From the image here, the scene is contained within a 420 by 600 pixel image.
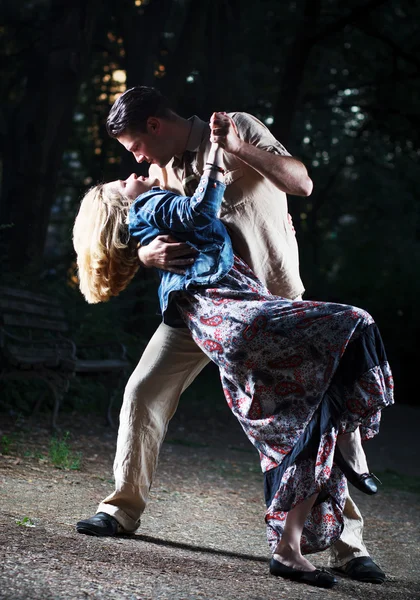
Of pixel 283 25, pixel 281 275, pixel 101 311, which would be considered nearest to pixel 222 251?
pixel 281 275

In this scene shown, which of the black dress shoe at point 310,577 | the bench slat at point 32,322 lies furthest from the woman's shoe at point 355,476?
the bench slat at point 32,322

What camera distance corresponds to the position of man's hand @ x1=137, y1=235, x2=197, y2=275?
3.86 m

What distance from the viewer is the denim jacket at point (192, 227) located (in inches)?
143

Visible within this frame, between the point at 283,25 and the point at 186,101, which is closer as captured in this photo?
the point at 186,101

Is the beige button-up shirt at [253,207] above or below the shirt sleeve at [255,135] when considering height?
below

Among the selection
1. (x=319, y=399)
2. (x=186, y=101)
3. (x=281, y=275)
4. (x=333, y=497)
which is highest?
(x=186, y=101)

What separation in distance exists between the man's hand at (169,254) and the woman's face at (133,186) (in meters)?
0.34

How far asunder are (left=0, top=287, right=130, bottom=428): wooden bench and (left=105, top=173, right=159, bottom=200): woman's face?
4237 millimetres

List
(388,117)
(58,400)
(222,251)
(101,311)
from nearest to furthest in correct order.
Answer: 1. (222,251)
2. (58,400)
3. (101,311)
4. (388,117)

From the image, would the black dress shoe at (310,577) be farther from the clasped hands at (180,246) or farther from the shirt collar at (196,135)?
the shirt collar at (196,135)

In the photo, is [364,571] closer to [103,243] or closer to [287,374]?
[287,374]

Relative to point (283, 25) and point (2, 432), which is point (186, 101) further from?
point (2, 432)

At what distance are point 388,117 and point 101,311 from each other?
11037mm

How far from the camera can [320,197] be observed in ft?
80.9
